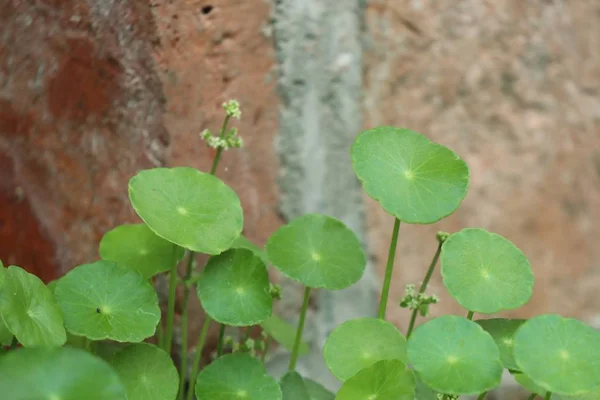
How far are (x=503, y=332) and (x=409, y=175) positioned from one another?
17 centimetres

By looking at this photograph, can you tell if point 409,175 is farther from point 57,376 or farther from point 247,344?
point 57,376

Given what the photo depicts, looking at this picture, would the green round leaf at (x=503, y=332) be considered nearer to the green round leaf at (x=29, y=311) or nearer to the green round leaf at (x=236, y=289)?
the green round leaf at (x=236, y=289)

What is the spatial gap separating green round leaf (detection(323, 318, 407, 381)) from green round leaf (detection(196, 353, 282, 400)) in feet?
0.20

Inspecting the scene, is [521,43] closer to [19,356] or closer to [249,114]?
[249,114]

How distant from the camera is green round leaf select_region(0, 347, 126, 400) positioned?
0.55 metres

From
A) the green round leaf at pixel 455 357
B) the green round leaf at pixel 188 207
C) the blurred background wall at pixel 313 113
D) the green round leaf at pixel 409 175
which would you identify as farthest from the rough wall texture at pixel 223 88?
the green round leaf at pixel 455 357

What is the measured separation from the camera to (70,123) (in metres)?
0.89

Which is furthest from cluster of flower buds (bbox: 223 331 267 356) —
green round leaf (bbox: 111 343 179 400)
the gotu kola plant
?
green round leaf (bbox: 111 343 179 400)

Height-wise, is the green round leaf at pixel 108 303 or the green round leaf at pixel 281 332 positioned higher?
the green round leaf at pixel 108 303

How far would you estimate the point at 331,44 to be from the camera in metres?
1.00

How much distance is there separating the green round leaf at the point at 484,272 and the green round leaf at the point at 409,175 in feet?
0.13

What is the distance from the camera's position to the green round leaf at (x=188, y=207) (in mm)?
741

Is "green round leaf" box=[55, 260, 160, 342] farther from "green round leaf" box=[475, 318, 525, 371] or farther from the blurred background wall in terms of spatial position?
"green round leaf" box=[475, 318, 525, 371]

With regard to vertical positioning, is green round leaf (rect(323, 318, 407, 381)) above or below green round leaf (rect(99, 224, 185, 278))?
below
